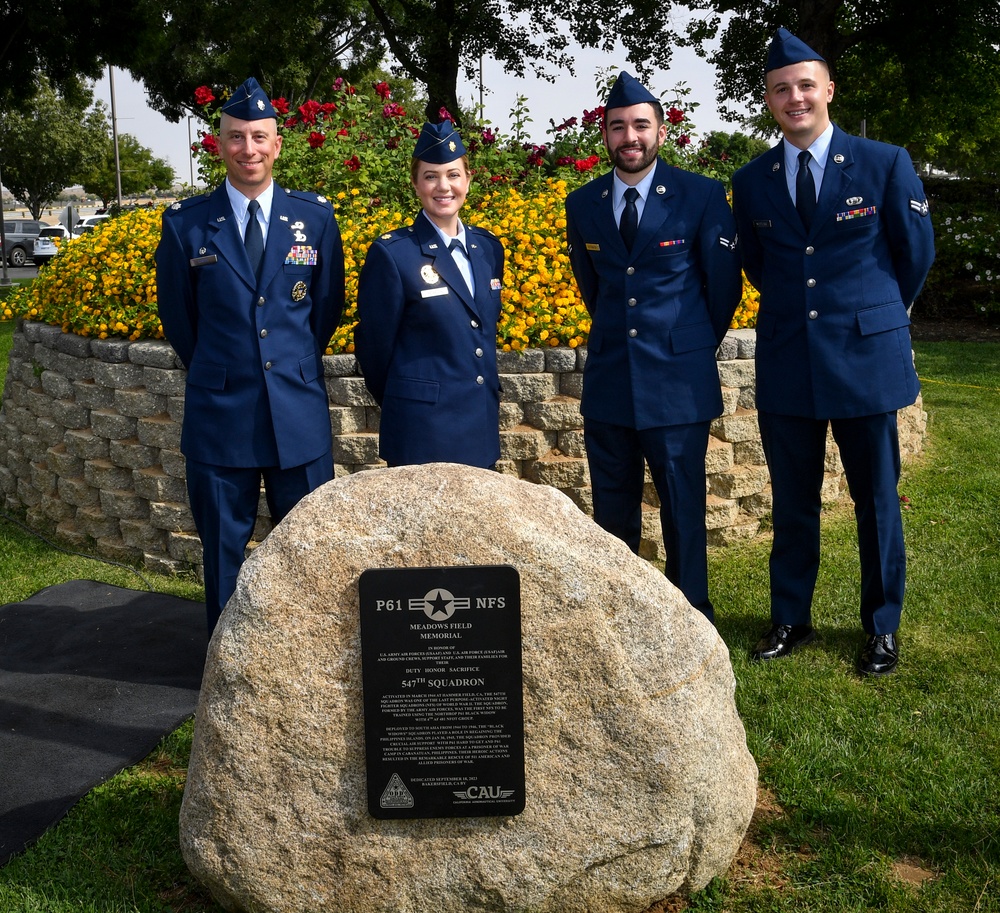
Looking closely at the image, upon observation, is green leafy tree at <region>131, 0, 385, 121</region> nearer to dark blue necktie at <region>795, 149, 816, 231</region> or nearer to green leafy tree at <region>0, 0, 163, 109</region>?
green leafy tree at <region>0, 0, 163, 109</region>

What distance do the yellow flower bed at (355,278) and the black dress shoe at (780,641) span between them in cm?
183

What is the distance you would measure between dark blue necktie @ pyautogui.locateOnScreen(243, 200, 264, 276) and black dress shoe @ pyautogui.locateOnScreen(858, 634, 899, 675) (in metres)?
2.59

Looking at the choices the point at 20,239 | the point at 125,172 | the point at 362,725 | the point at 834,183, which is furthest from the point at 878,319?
the point at 125,172

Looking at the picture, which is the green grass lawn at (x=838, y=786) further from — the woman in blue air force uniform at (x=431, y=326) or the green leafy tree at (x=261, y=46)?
the green leafy tree at (x=261, y=46)

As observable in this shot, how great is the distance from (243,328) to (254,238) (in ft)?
1.03

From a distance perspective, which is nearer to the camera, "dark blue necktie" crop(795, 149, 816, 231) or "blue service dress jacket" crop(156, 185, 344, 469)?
"blue service dress jacket" crop(156, 185, 344, 469)

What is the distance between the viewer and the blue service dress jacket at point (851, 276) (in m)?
3.67

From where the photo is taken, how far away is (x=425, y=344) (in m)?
3.63

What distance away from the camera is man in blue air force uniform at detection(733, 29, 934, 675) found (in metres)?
3.66

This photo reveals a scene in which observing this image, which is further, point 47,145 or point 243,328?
point 47,145

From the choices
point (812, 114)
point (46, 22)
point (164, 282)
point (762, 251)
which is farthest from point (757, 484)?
point (46, 22)

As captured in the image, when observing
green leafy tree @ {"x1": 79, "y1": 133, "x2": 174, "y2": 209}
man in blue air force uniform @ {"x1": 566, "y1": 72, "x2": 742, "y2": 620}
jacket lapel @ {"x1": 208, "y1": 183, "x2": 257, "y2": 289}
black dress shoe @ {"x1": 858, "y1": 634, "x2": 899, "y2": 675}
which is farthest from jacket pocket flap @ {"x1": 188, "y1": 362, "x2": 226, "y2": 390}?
green leafy tree @ {"x1": 79, "y1": 133, "x2": 174, "y2": 209}

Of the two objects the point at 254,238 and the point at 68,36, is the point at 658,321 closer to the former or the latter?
the point at 254,238

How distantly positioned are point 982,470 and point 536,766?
15.7 ft
